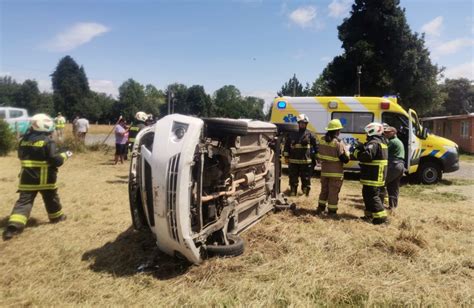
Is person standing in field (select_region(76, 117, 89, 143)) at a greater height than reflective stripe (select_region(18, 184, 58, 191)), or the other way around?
person standing in field (select_region(76, 117, 89, 143))

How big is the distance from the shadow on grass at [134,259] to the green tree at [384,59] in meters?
25.5

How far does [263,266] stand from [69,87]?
82.2m

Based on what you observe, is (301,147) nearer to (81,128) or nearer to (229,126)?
(229,126)

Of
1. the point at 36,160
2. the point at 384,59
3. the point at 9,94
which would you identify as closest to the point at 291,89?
the point at 384,59

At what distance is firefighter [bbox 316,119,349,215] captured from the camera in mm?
6293

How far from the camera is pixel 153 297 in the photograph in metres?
3.45

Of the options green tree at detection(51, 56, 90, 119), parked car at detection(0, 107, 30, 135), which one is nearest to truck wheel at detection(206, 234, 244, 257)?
parked car at detection(0, 107, 30, 135)

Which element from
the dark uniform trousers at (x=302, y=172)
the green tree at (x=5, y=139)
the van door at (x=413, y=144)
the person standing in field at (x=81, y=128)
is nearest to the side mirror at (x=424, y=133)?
the van door at (x=413, y=144)

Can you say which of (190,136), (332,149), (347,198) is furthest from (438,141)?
(190,136)

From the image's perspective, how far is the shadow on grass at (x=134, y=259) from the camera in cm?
404

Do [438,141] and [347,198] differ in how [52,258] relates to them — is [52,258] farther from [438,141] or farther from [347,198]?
[438,141]

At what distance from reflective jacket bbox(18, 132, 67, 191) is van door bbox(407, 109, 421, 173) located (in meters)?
8.54

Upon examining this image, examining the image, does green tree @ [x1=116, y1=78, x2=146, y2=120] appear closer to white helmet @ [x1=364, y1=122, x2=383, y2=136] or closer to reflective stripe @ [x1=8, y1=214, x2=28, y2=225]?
reflective stripe @ [x1=8, y1=214, x2=28, y2=225]

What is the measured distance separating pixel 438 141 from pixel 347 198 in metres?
4.15
